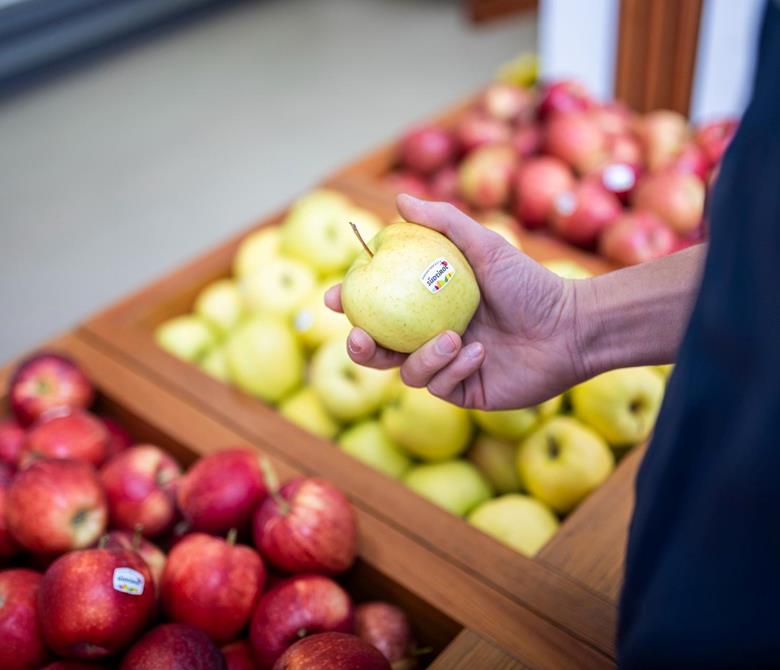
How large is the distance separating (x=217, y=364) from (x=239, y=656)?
2.22 feet

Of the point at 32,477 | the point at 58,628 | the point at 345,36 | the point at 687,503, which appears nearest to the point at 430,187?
the point at 32,477

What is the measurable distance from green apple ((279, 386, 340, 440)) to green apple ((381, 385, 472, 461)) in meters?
0.15

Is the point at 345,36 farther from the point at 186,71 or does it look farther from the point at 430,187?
the point at 430,187

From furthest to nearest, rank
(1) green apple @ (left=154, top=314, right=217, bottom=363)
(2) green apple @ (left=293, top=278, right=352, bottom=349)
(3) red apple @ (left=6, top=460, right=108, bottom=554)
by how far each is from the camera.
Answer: (1) green apple @ (left=154, top=314, right=217, bottom=363), (2) green apple @ (left=293, top=278, right=352, bottom=349), (3) red apple @ (left=6, top=460, right=108, bottom=554)

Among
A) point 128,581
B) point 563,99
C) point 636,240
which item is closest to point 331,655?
point 128,581

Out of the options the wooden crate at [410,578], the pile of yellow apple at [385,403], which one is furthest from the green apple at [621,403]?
the wooden crate at [410,578]

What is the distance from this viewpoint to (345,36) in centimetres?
455

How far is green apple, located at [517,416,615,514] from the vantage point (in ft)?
4.06

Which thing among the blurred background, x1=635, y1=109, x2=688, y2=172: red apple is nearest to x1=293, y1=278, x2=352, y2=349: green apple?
x1=635, y1=109, x2=688, y2=172: red apple

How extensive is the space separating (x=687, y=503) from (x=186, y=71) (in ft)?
13.5

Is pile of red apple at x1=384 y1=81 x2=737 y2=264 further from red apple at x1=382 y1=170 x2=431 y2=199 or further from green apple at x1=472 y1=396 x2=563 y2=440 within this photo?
green apple at x1=472 y1=396 x2=563 y2=440

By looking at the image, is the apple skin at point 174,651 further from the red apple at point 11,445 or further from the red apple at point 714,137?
the red apple at point 714,137

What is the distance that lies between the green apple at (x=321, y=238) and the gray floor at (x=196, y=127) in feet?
4.11

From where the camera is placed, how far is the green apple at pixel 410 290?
0.97 metres
